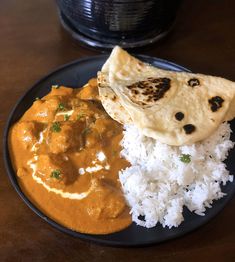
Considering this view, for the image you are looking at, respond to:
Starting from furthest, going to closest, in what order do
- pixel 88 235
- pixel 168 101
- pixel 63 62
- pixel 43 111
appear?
pixel 63 62 → pixel 43 111 → pixel 168 101 → pixel 88 235

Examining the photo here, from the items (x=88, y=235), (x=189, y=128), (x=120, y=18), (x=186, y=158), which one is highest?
(x=120, y=18)

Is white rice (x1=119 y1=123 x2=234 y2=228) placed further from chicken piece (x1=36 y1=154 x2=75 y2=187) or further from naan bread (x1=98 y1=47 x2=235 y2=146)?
chicken piece (x1=36 y1=154 x2=75 y2=187)

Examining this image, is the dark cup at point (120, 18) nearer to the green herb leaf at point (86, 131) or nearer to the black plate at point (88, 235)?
the black plate at point (88, 235)

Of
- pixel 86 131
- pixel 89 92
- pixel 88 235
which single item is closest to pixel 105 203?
pixel 88 235

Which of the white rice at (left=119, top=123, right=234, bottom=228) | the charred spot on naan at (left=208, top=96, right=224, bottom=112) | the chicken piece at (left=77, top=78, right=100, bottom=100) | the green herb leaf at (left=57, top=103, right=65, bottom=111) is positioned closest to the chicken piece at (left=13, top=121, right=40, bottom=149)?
the green herb leaf at (left=57, top=103, right=65, bottom=111)

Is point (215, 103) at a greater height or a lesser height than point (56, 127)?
greater

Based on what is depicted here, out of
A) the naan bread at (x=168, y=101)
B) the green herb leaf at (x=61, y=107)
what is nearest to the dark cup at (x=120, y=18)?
the naan bread at (x=168, y=101)

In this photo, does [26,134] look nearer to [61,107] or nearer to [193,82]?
[61,107]
